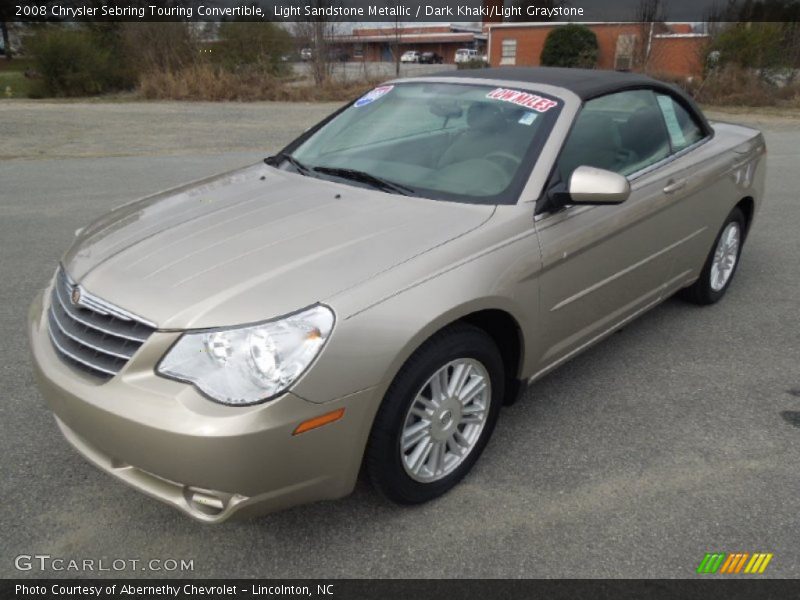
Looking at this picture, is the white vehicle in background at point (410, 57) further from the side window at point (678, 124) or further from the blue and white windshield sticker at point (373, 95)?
the blue and white windshield sticker at point (373, 95)

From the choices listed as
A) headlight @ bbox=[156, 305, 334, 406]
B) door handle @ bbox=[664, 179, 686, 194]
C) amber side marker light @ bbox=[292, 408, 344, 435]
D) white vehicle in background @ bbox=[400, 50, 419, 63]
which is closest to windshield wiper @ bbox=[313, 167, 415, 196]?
headlight @ bbox=[156, 305, 334, 406]

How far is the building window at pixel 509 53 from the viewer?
39.6m

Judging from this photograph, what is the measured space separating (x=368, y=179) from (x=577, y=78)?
130cm

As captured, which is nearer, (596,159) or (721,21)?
(596,159)

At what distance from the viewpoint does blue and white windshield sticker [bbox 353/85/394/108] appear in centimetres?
388

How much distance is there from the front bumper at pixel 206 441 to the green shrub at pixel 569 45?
33817mm

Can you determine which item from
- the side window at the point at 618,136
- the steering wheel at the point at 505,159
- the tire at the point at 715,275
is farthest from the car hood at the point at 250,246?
the tire at the point at 715,275

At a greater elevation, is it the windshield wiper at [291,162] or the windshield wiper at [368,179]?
the windshield wiper at [368,179]

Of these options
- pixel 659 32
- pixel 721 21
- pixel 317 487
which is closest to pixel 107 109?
pixel 317 487

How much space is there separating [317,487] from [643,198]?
7.40ft

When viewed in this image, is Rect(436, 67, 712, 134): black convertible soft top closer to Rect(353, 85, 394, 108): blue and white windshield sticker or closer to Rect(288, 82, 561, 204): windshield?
Rect(288, 82, 561, 204): windshield

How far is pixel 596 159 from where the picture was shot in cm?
334

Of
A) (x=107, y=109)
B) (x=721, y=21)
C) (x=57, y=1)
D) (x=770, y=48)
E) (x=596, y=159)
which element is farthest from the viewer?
(x=57, y=1)
